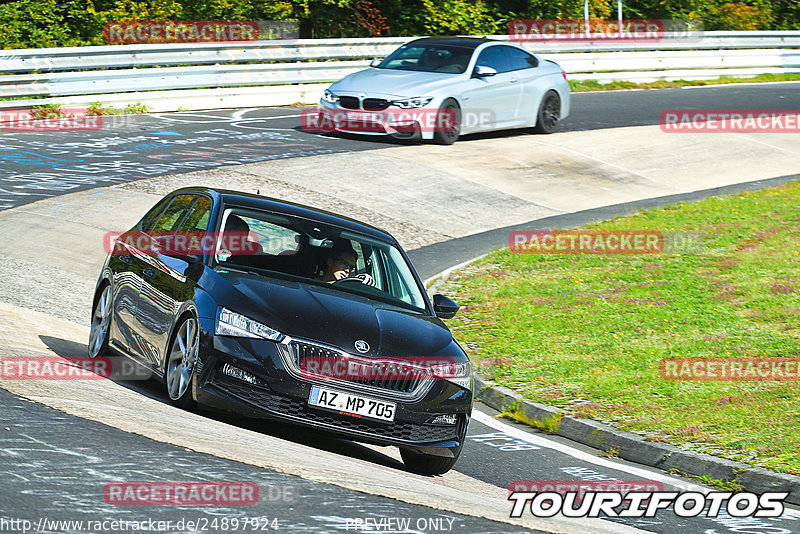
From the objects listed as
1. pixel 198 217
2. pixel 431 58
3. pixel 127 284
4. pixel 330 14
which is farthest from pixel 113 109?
pixel 198 217

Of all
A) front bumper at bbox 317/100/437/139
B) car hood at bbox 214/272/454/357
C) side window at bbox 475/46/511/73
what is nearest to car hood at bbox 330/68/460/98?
front bumper at bbox 317/100/437/139

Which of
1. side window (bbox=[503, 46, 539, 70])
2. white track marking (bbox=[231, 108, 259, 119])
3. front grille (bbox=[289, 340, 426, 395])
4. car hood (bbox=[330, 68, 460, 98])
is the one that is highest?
side window (bbox=[503, 46, 539, 70])

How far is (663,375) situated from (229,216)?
13.2ft

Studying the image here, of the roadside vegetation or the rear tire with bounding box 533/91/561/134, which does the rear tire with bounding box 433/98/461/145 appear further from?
the roadside vegetation

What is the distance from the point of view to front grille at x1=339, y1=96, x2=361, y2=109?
20.1 m

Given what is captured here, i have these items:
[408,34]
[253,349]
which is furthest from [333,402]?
[408,34]

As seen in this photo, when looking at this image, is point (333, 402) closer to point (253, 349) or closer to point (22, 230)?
point (253, 349)

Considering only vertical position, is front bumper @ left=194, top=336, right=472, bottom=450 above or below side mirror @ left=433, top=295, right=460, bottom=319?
below

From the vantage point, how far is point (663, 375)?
999cm

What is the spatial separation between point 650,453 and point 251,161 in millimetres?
11392

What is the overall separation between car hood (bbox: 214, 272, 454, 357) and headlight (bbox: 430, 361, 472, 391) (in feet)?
0.37

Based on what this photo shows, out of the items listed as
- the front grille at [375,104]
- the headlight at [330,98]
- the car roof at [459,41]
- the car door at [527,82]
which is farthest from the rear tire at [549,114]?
the headlight at [330,98]

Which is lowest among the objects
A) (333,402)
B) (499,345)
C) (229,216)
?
(499,345)

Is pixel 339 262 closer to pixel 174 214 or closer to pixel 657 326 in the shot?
pixel 174 214
